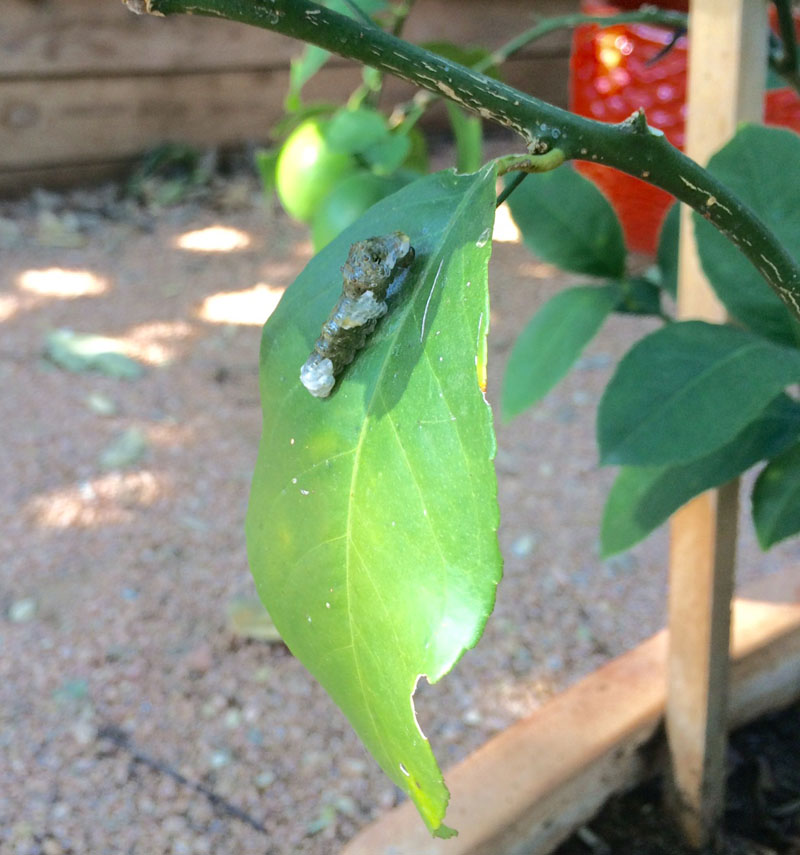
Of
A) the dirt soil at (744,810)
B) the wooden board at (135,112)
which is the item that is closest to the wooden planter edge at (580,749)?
the dirt soil at (744,810)

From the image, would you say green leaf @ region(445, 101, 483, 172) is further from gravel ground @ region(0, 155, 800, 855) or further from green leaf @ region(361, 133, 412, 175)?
gravel ground @ region(0, 155, 800, 855)

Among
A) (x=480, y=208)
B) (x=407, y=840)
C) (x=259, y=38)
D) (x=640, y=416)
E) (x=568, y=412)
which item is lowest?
(x=568, y=412)

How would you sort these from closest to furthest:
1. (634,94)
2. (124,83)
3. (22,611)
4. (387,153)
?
(387,153) → (22,611) → (634,94) → (124,83)

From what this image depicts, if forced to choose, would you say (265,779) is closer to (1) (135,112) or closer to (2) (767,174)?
(2) (767,174)

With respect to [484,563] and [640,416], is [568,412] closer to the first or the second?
[640,416]

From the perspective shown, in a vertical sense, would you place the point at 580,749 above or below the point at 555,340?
below

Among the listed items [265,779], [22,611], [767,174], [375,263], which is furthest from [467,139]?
[22,611]

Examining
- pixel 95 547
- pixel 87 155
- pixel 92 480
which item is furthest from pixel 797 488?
pixel 87 155
